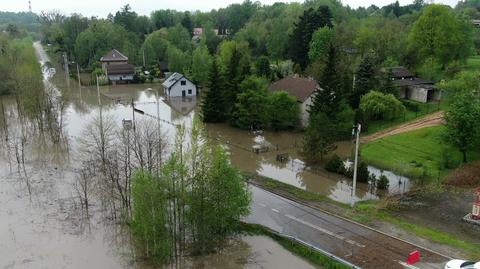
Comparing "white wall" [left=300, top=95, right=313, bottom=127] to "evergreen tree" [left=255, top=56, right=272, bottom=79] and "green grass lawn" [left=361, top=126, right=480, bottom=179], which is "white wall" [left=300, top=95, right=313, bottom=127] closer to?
"green grass lawn" [left=361, top=126, right=480, bottom=179]

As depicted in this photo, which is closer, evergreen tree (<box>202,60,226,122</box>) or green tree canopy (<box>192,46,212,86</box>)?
evergreen tree (<box>202,60,226,122</box>)

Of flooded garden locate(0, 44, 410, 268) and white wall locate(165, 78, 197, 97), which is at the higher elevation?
white wall locate(165, 78, 197, 97)

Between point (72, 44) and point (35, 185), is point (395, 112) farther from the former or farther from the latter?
point (72, 44)

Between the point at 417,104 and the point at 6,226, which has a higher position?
the point at 417,104

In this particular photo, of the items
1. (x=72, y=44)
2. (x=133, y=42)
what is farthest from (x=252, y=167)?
(x=72, y=44)

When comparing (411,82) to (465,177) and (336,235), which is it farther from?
(336,235)

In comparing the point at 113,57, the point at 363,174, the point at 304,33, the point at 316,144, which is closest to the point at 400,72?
the point at 304,33

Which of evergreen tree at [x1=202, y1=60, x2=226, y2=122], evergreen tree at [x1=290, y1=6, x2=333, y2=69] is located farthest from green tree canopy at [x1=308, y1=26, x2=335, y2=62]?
evergreen tree at [x1=202, y1=60, x2=226, y2=122]
